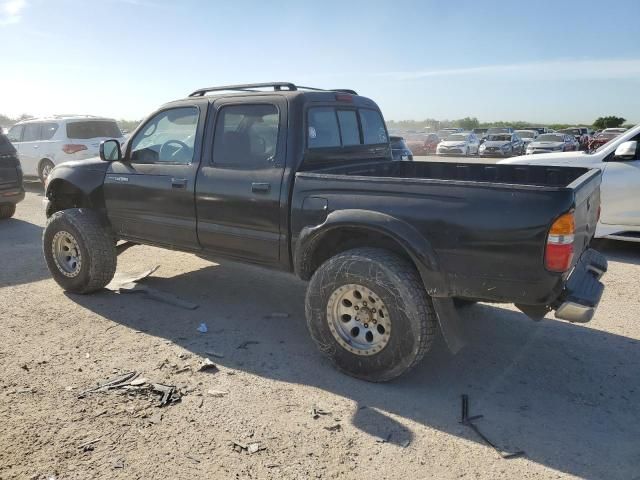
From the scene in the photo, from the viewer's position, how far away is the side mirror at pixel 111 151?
500cm

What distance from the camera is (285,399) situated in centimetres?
333

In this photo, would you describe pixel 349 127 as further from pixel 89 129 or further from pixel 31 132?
pixel 31 132

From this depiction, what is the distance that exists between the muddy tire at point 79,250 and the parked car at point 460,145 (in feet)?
83.2

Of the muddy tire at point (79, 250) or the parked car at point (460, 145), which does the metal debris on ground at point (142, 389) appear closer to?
the muddy tire at point (79, 250)

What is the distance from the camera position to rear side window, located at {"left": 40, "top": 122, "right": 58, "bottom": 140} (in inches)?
491

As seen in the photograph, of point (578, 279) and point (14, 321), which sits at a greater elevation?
point (578, 279)

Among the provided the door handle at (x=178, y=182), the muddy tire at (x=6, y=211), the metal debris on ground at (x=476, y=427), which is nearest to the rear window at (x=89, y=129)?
the muddy tire at (x=6, y=211)

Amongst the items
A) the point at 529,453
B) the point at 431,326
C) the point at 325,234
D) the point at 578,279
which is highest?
the point at 325,234

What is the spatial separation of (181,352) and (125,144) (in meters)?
2.21

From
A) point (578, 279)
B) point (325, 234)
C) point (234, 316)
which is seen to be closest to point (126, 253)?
point (234, 316)

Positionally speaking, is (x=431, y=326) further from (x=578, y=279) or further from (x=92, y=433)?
(x=92, y=433)

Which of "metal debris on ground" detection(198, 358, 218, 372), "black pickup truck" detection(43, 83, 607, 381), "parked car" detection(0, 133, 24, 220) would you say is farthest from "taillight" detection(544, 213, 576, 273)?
"parked car" detection(0, 133, 24, 220)

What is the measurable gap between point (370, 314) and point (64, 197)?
3854 mm

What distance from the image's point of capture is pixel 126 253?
7059 mm
